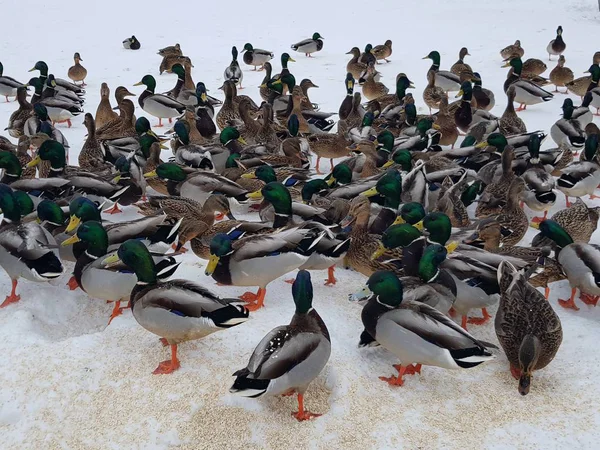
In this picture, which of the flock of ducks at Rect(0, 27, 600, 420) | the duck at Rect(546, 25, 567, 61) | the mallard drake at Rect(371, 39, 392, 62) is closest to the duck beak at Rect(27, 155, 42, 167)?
the flock of ducks at Rect(0, 27, 600, 420)

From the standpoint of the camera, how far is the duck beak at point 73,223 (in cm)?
566

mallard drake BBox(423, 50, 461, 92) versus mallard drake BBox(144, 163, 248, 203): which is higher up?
mallard drake BBox(423, 50, 461, 92)

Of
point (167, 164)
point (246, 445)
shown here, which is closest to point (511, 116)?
point (167, 164)

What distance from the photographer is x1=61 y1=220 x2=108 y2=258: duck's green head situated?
5.24 m

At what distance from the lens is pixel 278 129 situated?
9.47 meters

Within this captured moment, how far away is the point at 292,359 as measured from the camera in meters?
3.97

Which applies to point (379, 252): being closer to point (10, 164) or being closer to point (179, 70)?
point (10, 164)

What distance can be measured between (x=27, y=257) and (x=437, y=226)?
3483 millimetres

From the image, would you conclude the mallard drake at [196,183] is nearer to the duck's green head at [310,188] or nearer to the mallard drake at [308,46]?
the duck's green head at [310,188]

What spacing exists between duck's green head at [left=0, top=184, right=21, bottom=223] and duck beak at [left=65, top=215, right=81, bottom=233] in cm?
58

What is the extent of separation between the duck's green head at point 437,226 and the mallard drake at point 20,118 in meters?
6.75

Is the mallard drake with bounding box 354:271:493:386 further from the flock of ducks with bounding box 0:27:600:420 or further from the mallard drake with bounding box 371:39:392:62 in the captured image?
the mallard drake with bounding box 371:39:392:62

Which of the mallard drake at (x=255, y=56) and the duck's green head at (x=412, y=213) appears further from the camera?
the mallard drake at (x=255, y=56)

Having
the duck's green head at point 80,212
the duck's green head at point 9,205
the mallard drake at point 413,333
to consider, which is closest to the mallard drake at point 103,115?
the duck's green head at point 9,205
